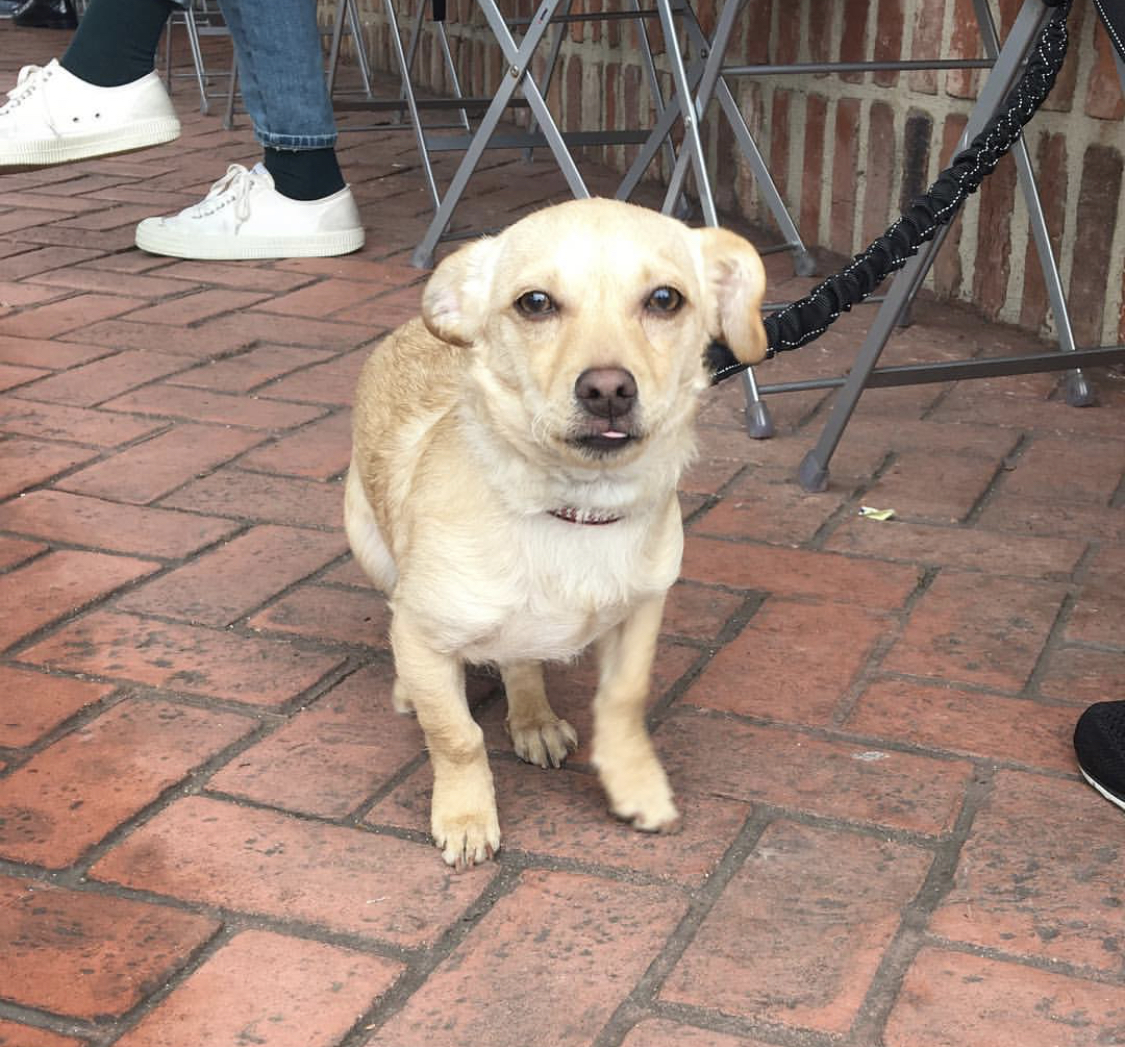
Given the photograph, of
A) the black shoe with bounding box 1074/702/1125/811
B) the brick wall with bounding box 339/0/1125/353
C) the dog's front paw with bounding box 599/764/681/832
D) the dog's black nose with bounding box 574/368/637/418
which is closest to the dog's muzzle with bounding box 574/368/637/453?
the dog's black nose with bounding box 574/368/637/418

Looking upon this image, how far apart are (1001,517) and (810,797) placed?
116 centimetres

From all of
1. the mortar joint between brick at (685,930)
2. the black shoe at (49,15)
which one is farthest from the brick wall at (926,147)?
the black shoe at (49,15)

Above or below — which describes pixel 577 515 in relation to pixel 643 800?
above

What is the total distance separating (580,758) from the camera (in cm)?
241

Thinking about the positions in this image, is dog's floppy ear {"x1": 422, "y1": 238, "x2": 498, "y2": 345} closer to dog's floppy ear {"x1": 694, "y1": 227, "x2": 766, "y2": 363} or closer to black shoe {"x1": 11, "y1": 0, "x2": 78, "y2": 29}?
dog's floppy ear {"x1": 694, "y1": 227, "x2": 766, "y2": 363}

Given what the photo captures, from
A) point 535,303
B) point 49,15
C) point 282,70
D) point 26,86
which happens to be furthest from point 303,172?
point 49,15

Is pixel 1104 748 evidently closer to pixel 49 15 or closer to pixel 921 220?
pixel 921 220

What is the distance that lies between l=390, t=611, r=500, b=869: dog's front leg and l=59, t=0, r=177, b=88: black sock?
9.20 feet

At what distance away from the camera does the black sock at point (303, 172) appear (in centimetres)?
490

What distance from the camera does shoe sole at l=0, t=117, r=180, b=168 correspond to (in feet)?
14.4

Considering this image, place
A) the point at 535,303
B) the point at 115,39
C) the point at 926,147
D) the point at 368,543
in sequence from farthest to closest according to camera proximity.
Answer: the point at 926,147 → the point at 115,39 → the point at 368,543 → the point at 535,303

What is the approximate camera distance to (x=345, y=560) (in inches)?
119

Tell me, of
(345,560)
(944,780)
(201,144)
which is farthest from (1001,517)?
(201,144)

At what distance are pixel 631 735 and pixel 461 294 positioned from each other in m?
0.65
